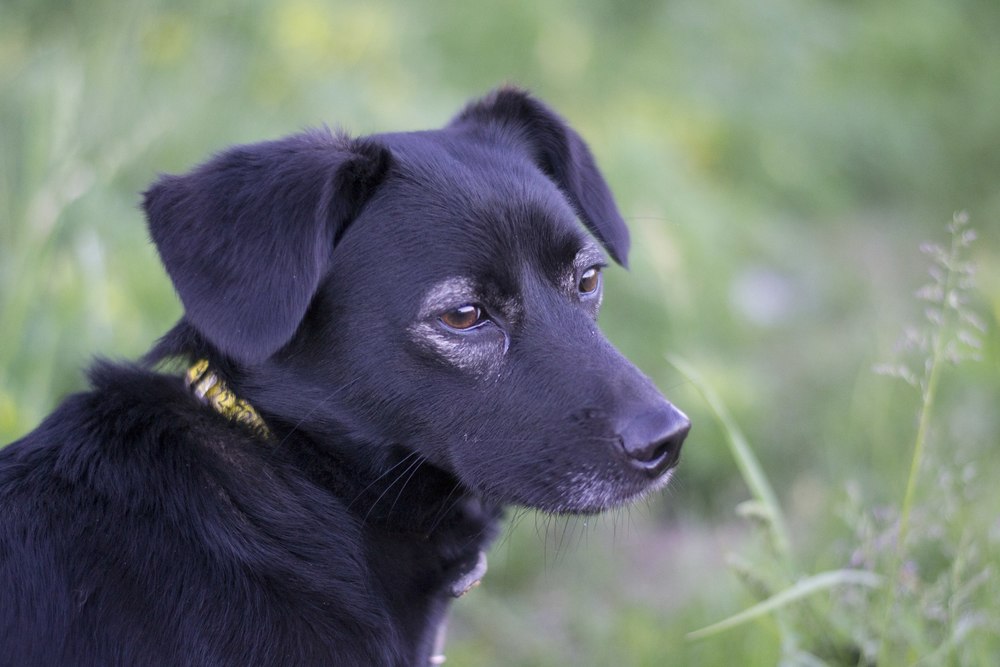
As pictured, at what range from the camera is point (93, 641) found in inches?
72.2

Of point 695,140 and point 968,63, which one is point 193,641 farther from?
point 968,63

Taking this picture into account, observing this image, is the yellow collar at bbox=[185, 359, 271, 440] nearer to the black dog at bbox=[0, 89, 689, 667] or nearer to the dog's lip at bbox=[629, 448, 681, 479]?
the black dog at bbox=[0, 89, 689, 667]

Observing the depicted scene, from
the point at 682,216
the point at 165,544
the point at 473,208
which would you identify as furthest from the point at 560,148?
the point at 682,216

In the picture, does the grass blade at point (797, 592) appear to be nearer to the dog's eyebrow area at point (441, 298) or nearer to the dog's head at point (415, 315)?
the dog's head at point (415, 315)

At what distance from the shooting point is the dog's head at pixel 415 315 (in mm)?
2160

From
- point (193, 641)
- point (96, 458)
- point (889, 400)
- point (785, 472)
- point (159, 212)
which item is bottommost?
point (785, 472)

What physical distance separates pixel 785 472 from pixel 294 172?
3.41m

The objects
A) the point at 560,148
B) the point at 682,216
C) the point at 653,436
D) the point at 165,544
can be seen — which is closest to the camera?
the point at 165,544

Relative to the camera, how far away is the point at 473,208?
93.7 inches

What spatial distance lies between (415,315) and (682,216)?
406cm

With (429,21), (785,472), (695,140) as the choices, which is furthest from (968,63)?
(785,472)

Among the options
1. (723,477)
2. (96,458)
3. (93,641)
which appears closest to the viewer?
(93,641)

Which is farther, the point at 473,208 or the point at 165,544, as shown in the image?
the point at 473,208

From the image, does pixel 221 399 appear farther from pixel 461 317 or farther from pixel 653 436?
pixel 653 436
